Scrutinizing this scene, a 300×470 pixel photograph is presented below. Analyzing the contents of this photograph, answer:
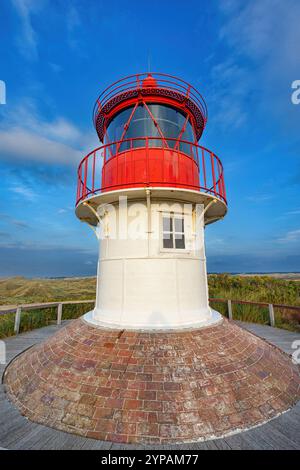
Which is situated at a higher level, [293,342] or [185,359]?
[185,359]

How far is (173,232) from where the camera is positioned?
624 cm

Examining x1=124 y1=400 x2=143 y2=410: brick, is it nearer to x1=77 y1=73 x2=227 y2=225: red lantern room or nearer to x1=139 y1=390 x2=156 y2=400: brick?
x1=139 y1=390 x2=156 y2=400: brick

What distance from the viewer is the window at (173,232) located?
6.17 m

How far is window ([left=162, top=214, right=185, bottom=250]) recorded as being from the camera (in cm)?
617

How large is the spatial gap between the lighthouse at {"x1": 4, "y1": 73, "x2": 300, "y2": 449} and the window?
3 centimetres

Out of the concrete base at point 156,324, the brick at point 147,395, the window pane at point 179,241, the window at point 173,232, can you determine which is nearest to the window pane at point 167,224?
the window at point 173,232

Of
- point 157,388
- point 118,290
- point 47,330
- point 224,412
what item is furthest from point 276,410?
point 47,330

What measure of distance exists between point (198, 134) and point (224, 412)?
8.10 metres

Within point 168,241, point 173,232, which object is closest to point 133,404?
point 168,241

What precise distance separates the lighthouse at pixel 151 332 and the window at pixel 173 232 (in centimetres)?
3
